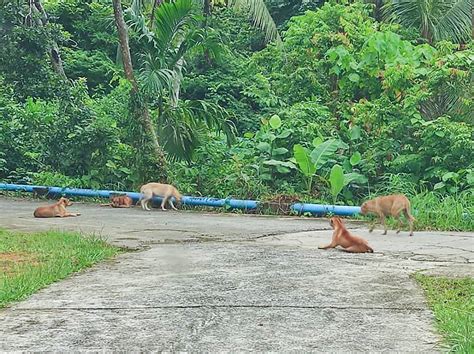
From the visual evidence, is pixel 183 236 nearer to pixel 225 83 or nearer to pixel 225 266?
pixel 225 266

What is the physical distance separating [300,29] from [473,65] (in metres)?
4.71

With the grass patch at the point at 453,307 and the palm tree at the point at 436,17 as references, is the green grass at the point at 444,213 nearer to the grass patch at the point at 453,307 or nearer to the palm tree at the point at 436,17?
the grass patch at the point at 453,307

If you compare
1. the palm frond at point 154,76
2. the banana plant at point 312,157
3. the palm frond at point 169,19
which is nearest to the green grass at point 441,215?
the banana plant at point 312,157

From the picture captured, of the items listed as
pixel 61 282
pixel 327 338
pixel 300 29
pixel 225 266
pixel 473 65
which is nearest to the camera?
pixel 327 338

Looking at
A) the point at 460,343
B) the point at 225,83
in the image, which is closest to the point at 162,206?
the point at 460,343

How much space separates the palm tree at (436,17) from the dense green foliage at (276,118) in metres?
1.81

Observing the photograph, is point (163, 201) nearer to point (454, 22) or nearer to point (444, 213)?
point (444, 213)

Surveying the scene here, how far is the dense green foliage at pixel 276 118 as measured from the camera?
40.6ft

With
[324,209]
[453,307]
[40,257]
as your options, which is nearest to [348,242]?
[453,307]

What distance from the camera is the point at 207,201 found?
12.4 meters

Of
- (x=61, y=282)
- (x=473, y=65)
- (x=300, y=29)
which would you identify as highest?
(x=300, y=29)

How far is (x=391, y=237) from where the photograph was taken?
8.66 metres

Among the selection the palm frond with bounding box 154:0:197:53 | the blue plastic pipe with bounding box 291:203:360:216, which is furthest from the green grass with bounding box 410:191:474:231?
the palm frond with bounding box 154:0:197:53

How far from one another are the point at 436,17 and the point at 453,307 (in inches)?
633
